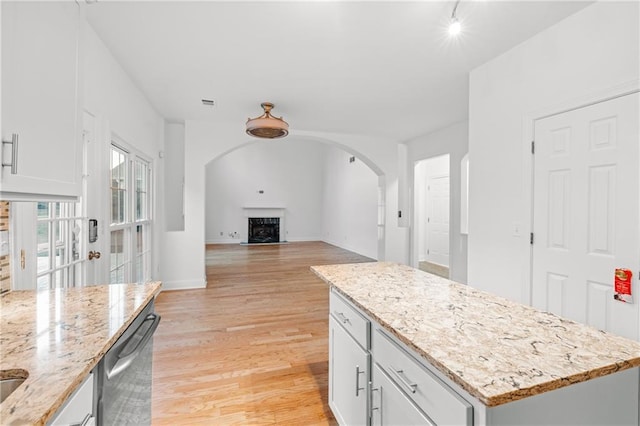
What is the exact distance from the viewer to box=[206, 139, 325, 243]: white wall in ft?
33.8

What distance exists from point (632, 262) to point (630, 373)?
1.19 m

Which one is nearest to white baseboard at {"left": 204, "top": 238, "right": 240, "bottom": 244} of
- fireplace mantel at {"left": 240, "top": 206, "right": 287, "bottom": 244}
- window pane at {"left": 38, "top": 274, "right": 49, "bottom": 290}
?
fireplace mantel at {"left": 240, "top": 206, "right": 287, "bottom": 244}

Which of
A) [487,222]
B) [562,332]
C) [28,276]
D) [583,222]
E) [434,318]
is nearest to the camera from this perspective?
[562,332]

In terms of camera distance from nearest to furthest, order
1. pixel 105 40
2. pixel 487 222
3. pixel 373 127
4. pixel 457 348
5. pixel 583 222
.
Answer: pixel 457 348 → pixel 583 222 → pixel 105 40 → pixel 487 222 → pixel 373 127

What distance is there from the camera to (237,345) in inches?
110

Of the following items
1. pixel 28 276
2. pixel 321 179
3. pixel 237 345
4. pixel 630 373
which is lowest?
pixel 237 345

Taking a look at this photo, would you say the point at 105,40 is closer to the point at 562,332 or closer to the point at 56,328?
the point at 56,328

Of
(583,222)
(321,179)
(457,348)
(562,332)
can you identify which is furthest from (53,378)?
(321,179)

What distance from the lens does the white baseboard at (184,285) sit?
14.7ft

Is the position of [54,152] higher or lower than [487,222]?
higher

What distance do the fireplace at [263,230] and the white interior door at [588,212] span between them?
9060mm

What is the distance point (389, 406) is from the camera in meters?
1.12

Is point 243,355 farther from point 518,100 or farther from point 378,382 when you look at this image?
point 518,100

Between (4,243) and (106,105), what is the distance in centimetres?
149
